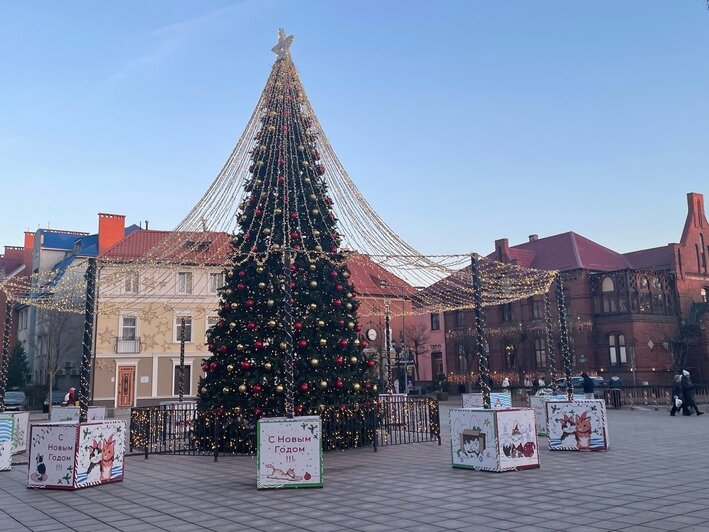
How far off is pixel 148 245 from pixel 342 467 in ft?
102

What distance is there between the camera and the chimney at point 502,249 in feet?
166

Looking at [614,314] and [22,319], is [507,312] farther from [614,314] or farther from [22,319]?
[22,319]

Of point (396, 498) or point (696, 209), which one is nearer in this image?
point (396, 498)

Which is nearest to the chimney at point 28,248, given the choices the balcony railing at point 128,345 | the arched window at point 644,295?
the balcony railing at point 128,345

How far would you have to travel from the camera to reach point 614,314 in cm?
4388

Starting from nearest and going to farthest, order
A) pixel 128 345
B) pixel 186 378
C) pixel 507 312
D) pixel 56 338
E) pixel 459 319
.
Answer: pixel 56 338
pixel 128 345
pixel 186 378
pixel 507 312
pixel 459 319

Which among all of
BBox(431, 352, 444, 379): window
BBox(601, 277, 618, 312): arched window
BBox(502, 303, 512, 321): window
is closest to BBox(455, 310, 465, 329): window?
BBox(502, 303, 512, 321): window

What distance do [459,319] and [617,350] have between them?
1498 cm

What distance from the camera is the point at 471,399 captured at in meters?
20.2

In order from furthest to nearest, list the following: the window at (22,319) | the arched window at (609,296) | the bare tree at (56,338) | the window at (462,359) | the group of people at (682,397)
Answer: the window at (22,319) → the window at (462,359) → the arched window at (609,296) → the bare tree at (56,338) → the group of people at (682,397)

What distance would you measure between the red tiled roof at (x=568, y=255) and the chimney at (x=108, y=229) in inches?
1204

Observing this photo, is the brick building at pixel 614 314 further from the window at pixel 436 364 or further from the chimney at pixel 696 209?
the window at pixel 436 364

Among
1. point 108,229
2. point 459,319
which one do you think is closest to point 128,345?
point 108,229

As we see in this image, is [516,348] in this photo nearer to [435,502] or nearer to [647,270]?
[647,270]
